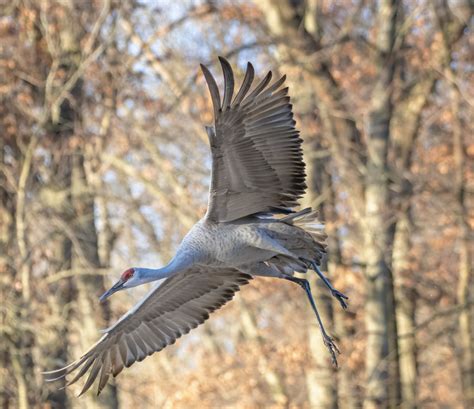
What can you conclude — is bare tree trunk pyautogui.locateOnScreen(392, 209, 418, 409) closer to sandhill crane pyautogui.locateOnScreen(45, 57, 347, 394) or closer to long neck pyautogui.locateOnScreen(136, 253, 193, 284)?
sandhill crane pyautogui.locateOnScreen(45, 57, 347, 394)

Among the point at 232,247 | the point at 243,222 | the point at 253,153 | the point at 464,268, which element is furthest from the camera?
the point at 464,268

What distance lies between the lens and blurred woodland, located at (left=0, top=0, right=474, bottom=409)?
13312 mm

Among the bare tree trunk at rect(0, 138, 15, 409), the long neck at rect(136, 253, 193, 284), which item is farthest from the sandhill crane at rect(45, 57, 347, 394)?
the bare tree trunk at rect(0, 138, 15, 409)

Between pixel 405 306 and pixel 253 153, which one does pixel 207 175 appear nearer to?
pixel 405 306

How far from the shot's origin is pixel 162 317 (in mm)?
8508

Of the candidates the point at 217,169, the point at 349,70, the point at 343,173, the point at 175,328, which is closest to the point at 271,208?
the point at 217,169

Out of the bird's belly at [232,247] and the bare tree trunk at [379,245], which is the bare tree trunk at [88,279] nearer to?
the bare tree trunk at [379,245]

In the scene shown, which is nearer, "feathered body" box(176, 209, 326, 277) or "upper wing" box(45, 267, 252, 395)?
"feathered body" box(176, 209, 326, 277)

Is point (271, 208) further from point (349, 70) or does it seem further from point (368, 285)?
Answer: point (349, 70)

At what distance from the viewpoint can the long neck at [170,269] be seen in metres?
7.19

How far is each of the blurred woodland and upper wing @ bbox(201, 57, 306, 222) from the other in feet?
13.5

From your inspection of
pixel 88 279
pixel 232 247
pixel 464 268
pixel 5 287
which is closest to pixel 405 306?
pixel 464 268

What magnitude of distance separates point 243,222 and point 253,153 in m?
0.56

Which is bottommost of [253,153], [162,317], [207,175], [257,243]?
→ [162,317]
